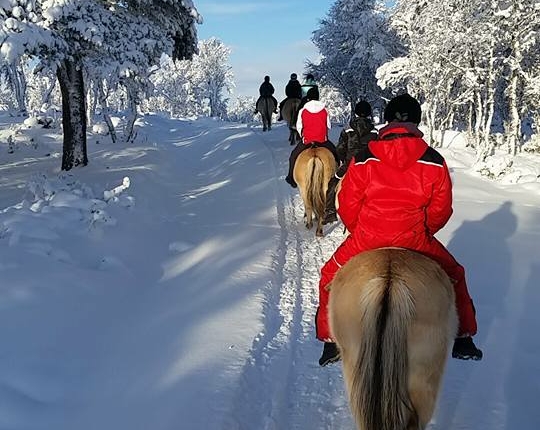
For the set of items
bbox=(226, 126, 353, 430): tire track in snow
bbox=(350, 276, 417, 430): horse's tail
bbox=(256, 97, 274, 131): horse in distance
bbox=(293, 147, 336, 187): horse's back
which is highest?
bbox=(256, 97, 274, 131): horse in distance

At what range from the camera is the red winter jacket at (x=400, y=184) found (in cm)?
326

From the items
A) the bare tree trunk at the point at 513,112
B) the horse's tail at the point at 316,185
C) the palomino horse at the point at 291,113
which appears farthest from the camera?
the bare tree trunk at the point at 513,112

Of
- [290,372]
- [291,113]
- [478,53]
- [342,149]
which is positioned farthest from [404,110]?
[478,53]

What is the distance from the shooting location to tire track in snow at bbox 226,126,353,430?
394cm

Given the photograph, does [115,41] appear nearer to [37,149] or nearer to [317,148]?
[317,148]

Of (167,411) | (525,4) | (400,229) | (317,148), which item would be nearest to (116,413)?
(167,411)

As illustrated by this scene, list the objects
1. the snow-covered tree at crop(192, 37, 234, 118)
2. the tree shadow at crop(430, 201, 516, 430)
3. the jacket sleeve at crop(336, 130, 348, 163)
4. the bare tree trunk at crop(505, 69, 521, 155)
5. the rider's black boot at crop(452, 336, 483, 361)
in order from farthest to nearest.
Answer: the snow-covered tree at crop(192, 37, 234, 118) → the bare tree trunk at crop(505, 69, 521, 155) → the jacket sleeve at crop(336, 130, 348, 163) → the tree shadow at crop(430, 201, 516, 430) → the rider's black boot at crop(452, 336, 483, 361)

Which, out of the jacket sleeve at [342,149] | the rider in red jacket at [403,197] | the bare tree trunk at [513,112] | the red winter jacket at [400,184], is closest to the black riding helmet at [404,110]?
the rider in red jacket at [403,197]

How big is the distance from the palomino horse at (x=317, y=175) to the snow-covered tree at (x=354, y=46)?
2649 centimetres

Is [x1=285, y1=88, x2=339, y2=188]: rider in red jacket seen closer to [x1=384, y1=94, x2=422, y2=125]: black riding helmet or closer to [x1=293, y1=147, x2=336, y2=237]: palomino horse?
[x1=293, y1=147, x2=336, y2=237]: palomino horse

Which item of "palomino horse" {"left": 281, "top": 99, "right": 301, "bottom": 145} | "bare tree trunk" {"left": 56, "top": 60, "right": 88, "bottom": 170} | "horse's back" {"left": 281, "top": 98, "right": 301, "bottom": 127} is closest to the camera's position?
"bare tree trunk" {"left": 56, "top": 60, "right": 88, "bottom": 170}

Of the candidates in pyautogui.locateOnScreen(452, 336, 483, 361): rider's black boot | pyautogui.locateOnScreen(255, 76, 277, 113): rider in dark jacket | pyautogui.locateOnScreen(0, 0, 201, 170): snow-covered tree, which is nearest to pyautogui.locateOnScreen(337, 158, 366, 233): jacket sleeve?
pyautogui.locateOnScreen(452, 336, 483, 361): rider's black boot

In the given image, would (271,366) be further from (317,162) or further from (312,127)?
(312,127)

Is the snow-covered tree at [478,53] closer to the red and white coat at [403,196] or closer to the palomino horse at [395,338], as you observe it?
the red and white coat at [403,196]
